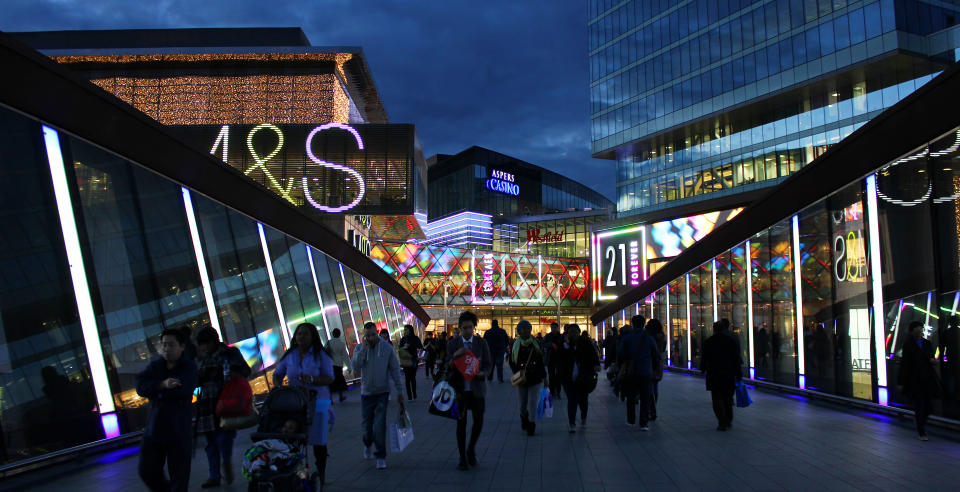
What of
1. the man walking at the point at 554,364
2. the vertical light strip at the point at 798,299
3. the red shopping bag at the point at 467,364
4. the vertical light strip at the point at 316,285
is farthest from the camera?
the vertical light strip at the point at 316,285

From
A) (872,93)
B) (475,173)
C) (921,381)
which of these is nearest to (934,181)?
(921,381)

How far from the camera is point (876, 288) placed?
1210 cm

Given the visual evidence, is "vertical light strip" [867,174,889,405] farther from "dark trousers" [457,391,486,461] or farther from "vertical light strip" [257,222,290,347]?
"vertical light strip" [257,222,290,347]

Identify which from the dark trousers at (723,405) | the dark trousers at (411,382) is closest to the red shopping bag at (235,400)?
the dark trousers at (723,405)

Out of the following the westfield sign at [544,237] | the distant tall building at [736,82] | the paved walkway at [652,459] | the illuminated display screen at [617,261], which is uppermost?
the distant tall building at [736,82]

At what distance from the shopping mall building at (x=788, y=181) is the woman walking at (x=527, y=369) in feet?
17.8

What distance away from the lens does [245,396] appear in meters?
6.50

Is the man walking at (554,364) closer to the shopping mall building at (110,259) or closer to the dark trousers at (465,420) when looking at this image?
the dark trousers at (465,420)

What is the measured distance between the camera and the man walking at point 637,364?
36.4 ft

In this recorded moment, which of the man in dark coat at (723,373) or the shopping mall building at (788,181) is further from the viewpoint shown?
the shopping mall building at (788,181)

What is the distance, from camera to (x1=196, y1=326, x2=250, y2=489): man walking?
274 inches

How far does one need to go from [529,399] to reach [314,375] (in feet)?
14.7

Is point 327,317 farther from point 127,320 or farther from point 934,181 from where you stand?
point 934,181

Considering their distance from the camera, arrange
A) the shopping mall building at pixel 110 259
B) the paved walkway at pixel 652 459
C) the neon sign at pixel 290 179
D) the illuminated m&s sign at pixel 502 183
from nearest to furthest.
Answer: the paved walkway at pixel 652 459
the shopping mall building at pixel 110 259
the neon sign at pixel 290 179
the illuminated m&s sign at pixel 502 183
